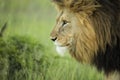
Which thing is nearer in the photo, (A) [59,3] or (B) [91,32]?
(B) [91,32]

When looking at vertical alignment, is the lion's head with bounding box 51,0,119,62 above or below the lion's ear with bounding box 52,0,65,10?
below

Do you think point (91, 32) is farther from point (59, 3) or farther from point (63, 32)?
point (59, 3)

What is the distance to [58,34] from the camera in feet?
14.5

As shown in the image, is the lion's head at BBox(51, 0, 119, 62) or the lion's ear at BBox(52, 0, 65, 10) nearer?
the lion's head at BBox(51, 0, 119, 62)

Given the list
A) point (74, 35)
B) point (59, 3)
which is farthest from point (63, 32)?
point (59, 3)

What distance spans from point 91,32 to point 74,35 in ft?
0.45

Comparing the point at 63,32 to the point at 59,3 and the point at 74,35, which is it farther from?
the point at 59,3

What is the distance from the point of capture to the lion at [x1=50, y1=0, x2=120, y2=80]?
4309mm

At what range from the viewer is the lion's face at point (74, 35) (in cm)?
432

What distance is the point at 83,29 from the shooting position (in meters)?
4.33

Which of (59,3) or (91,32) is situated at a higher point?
(59,3)

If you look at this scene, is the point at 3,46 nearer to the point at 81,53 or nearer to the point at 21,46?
the point at 21,46

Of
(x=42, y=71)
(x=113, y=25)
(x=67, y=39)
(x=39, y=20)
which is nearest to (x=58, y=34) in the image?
(x=67, y=39)

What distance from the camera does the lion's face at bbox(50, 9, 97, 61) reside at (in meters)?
4.32
